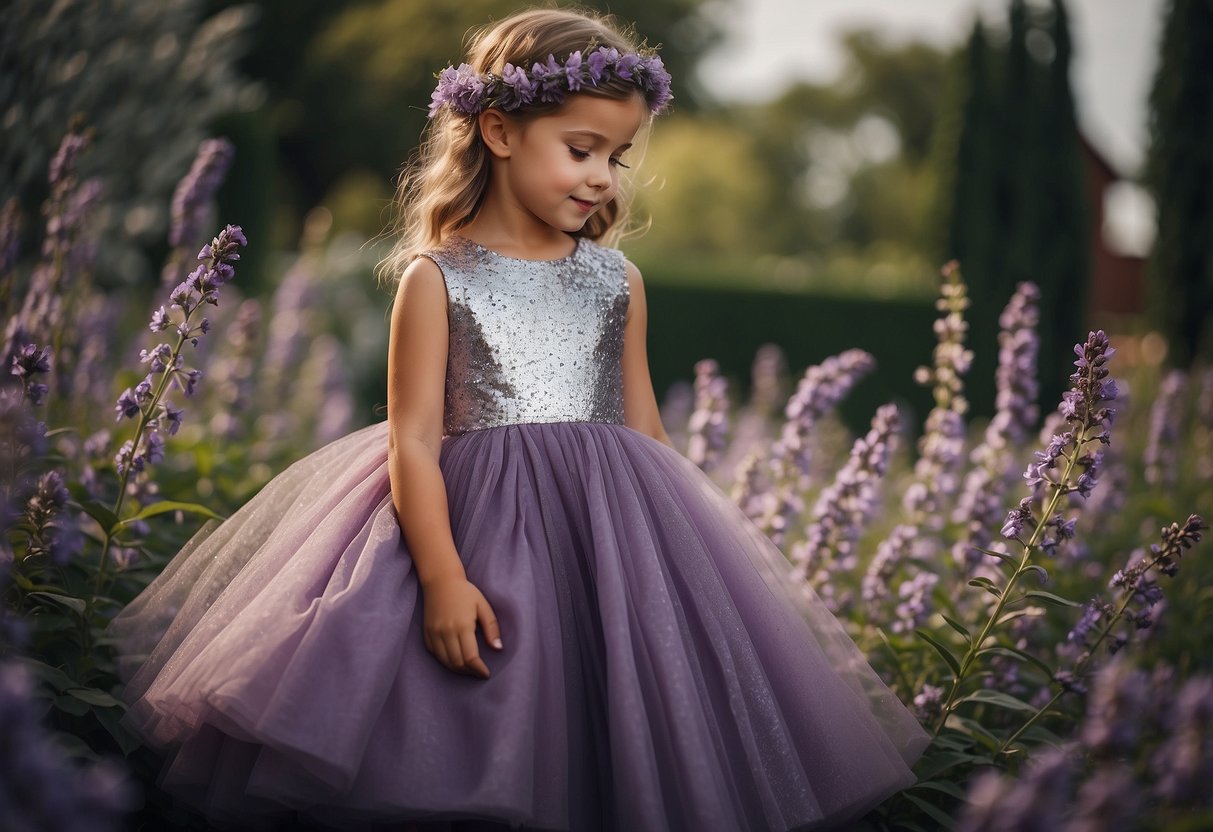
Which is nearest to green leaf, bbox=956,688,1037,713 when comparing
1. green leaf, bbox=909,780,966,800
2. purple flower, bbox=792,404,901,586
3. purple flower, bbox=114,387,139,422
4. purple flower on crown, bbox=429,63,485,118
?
green leaf, bbox=909,780,966,800

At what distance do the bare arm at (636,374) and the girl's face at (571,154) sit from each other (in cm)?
27

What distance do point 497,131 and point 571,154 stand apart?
0.18 meters

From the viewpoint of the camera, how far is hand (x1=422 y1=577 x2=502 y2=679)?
172cm

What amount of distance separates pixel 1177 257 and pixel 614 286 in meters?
7.34

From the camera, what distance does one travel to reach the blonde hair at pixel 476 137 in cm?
210

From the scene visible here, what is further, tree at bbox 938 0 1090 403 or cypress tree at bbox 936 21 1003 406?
cypress tree at bbox 936 21 1003 406

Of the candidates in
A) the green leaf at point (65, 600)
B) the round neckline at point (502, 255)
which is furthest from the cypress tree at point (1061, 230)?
the green leaf at point (65, 600)

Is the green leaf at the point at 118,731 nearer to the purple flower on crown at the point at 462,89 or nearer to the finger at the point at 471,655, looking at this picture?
the finger at the point at 471,655

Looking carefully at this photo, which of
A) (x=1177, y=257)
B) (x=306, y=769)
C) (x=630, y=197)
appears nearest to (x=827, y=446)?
(x=630, y=197)

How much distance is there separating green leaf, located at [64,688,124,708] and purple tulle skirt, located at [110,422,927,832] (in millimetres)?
45

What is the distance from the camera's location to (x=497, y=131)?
2.16 metres

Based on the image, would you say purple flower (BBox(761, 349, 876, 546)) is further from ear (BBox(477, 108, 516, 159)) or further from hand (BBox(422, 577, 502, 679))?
hand (BBox(422, 577, 502, 679))

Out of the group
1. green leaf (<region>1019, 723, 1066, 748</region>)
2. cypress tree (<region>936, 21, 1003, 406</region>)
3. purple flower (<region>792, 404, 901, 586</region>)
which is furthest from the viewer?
cypress tree (<region>936, 21, 1003, 406</region>)

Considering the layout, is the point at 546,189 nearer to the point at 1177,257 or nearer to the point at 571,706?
the point at 571,706
